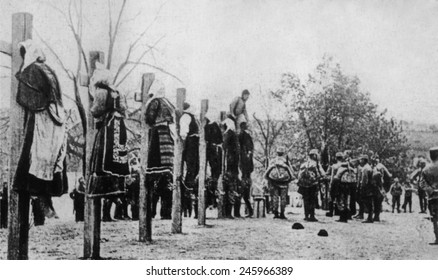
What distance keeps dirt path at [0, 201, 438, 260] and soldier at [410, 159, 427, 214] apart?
0.15 m

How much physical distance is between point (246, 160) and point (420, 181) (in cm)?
223

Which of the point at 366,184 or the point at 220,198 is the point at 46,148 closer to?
the point at 220,198

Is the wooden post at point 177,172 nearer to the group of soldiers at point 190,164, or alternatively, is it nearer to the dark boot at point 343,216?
the group of soldiers at point 190,164

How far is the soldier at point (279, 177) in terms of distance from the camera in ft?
26.8

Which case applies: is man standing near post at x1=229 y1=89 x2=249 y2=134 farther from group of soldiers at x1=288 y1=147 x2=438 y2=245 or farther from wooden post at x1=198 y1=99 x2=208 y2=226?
group of soldiers at x1=288 y1=147 x2=438 y2=245

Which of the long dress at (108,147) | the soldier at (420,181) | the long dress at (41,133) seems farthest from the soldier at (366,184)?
the long dress at (41,133)

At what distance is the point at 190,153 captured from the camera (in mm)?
7754

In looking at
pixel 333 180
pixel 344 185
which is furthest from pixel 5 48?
pixel 344 185

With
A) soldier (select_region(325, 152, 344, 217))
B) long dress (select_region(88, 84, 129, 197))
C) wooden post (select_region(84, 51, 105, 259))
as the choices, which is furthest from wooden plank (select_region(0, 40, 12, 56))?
soldier (select_region(325, 152, 344, 217))

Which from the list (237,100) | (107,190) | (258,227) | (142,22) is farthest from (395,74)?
(107,190)

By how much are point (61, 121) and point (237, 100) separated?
2349 millimetres

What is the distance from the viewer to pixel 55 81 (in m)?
6.29

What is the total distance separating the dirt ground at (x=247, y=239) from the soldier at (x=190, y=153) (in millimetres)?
347

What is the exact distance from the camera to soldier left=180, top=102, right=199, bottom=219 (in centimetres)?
764
